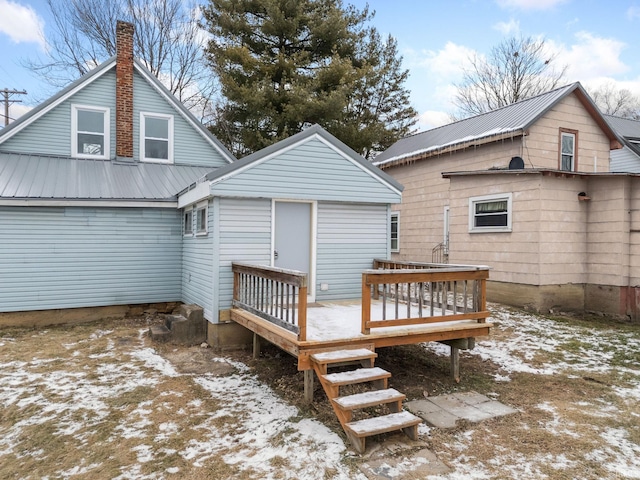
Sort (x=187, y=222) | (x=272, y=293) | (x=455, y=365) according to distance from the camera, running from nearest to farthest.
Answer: (x=272, y=293) → (x=455, y=365) → (x=187, y=222)

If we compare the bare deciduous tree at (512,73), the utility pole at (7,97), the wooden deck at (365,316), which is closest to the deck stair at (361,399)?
the wooden deck at (365,316)

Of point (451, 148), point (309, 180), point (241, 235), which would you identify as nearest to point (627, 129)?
point (451, 148)

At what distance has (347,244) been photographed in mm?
8203

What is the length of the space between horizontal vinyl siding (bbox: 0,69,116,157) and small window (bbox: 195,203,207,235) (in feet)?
14.8

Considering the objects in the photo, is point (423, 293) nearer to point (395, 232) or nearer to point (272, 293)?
point (272, 293)

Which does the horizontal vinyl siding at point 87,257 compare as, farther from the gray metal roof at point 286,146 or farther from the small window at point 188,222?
the gray metal roof at point 286,146

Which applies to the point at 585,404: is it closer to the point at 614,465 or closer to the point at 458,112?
the point at 614,465

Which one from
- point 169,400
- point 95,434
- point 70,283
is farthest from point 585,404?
point 70,283

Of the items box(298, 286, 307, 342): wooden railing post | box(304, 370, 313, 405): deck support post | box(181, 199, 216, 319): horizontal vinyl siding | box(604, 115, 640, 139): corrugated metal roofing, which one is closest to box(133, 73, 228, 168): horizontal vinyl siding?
box(181, 199, 216, 319): horizontal vinyl siding

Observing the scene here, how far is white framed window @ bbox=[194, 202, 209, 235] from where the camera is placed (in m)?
7.82

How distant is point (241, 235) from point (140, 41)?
17692 mm

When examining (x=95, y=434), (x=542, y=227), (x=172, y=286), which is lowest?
(x=95, y=434)

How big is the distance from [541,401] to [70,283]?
937 cm

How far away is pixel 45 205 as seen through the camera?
29.4ft
